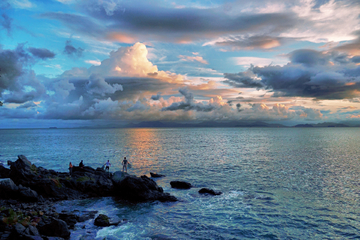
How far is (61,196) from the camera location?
32562 millimetres

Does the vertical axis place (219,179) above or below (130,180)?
below

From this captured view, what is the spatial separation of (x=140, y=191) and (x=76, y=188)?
35.3 ft

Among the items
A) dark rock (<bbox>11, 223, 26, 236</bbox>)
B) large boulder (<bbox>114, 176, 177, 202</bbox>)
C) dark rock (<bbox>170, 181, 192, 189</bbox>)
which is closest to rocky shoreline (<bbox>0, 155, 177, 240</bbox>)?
large boulder (<bbox>114, 176, 177, 202</bbox>)

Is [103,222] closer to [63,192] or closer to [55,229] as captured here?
[55,229]

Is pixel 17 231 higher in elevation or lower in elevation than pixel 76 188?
higher

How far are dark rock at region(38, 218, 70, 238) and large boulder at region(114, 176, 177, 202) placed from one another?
41.8 feet

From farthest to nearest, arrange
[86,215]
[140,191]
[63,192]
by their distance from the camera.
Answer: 1. [63,192]
2. [140,191]
3. [86,215]

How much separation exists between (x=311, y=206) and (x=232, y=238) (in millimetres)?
14755

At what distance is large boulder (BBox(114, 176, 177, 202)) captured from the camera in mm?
32531

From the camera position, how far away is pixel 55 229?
2011 centimetres

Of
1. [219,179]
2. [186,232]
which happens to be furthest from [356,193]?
[186,232]

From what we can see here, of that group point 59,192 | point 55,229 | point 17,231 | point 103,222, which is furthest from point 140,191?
point 17,231

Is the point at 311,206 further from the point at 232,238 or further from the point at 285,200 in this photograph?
the point at 232,238

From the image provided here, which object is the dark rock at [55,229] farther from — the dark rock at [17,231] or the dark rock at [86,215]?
the dark rock at [86,215]
